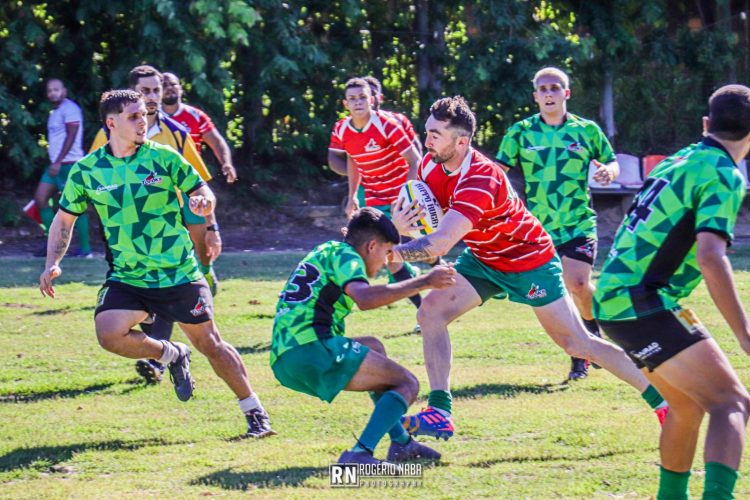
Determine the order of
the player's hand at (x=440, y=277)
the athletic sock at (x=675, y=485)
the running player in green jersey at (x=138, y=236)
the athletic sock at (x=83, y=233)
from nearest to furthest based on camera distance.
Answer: the athletic sock at (x=675, y=485) < the player's hand at (x=440, y=277) < the running player in green jersey at (x=138, y=236) < the athletic sock at (x=83, y=233)

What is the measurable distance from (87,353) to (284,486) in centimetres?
397

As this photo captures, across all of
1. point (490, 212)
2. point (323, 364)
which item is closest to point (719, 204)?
point (490, 212)

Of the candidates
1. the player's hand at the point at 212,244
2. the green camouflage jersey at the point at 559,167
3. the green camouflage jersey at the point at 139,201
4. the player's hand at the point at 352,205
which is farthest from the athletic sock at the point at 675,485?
the player's hand at the point at 352,205

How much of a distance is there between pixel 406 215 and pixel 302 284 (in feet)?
2.53

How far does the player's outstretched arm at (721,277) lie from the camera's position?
4414 mm

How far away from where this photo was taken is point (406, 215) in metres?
6.11

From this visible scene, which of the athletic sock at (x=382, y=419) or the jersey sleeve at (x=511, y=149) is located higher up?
the jersey sleeve at (x=511, y=149)

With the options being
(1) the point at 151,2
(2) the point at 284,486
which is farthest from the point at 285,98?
(2) the point at 284,486

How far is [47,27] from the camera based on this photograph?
1670cm

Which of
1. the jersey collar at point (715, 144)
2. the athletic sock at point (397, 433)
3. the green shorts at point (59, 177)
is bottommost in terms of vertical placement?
the athletic sock at point (397, 433)

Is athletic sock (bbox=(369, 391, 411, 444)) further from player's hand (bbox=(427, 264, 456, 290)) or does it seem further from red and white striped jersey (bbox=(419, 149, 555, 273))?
red and white striped jersey (bbox=(419, 149, 555, 273))

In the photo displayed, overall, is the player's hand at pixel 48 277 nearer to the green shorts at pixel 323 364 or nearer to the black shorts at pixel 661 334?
the green shorts at pixel 323 364

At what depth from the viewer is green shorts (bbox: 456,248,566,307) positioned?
257 inches

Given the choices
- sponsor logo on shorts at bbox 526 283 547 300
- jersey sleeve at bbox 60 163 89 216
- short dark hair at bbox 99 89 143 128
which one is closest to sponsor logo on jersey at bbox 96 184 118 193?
jersey sleeve at bbox 60 163 89 216
